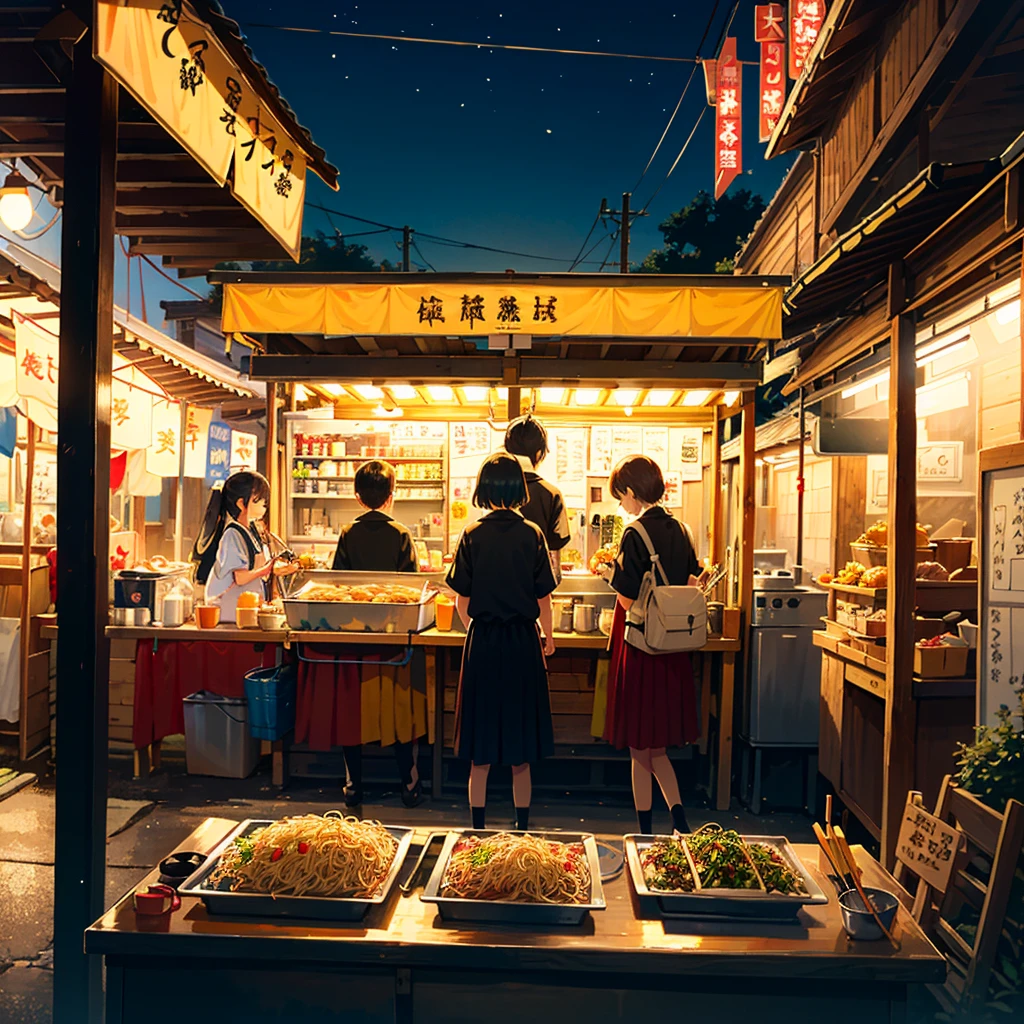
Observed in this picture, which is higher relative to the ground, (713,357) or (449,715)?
(713,357)

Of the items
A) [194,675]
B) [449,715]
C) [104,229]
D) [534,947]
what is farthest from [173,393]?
[534,947]

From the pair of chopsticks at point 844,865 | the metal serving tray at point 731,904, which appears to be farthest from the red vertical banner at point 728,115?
the metal serving tray at point 731,904

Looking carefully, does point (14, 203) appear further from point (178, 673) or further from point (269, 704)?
point (269, 704)

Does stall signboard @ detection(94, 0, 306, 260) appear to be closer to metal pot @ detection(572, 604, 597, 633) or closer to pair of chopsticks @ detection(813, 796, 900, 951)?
pair of chopsticks @ detection(813, 796, 900, 951)

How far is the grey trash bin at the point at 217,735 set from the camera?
21.3ft

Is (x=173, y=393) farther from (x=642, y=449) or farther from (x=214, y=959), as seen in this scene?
(x=214, y=959)

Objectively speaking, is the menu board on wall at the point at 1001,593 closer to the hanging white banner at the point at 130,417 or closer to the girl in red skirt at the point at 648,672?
the girl in red skirt at the point at 648,672

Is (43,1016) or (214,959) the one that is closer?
(214,959)

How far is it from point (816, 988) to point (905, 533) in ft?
9.47

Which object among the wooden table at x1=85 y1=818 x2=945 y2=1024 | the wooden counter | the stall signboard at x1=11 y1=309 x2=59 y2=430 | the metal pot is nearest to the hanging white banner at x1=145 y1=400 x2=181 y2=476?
the stall signboard at x1=11 y1=309 x2=59 y2=430

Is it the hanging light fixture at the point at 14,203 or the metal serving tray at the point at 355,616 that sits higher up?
the hanging light fixture at the point at 14,203

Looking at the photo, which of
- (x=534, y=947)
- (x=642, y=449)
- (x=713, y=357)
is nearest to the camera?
(x=534, y=947)

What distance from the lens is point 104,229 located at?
2797 mm

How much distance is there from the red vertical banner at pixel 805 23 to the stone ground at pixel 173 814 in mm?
9005
